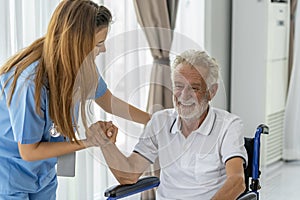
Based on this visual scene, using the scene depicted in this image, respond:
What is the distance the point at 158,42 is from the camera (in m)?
2.34

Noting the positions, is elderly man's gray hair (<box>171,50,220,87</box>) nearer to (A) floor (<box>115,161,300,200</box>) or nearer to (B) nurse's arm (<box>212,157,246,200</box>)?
(B) nurse's arm (<box>212,157,246,200</box>)

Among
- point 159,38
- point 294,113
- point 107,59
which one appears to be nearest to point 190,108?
point 107,59

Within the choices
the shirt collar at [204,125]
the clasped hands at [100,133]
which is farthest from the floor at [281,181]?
the clasped hands at [100,133]

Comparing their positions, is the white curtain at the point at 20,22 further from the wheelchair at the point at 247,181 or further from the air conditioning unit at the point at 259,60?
the air conditioning unit at the point at 259,60

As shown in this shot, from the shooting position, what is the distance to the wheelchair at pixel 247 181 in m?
1.94

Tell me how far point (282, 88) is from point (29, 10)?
2.51 metres

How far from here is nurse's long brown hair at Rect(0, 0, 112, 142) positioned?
1.65 metres

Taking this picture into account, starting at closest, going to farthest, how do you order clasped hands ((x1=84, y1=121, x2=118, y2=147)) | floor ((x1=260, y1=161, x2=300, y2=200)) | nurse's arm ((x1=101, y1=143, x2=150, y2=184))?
clasped hands ((x1=84, y1=121, x2=118, y2=147)) → nurse's arm ((x1=101, y1=143, x2=150, y2=184)) → floor ((x1=260, y1=161, x2=300, y2=200))

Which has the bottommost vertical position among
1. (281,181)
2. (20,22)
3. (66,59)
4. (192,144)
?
(281,181)

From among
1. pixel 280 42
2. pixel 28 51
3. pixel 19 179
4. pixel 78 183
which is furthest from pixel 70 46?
pixel 280 42

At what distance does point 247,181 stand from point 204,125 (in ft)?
0.97

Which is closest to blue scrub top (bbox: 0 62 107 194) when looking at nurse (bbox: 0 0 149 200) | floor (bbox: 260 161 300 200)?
nurse (bbox: 0 0 149 200)

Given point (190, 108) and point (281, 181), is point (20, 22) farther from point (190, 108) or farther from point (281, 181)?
point (281, 181)

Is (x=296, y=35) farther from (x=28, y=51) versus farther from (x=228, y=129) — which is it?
(x=28, y=51)
